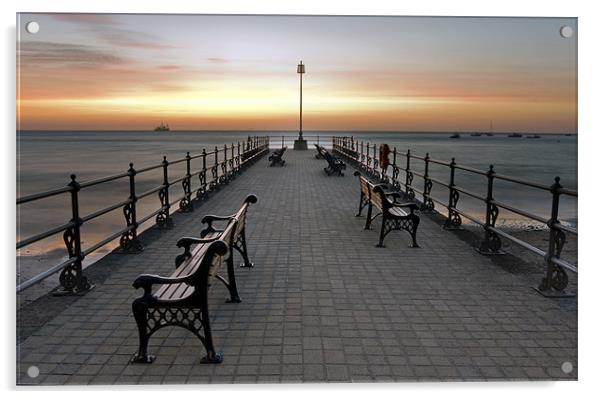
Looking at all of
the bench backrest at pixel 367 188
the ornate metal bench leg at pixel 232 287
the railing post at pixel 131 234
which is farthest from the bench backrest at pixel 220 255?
the bench backrest at pixel 367 188

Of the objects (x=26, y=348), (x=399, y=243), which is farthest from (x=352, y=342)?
(x=399, y=243)

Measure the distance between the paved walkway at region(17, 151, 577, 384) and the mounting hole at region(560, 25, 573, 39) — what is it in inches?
97.1

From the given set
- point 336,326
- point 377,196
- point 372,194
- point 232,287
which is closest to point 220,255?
point 336,326

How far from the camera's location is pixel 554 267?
5371mm

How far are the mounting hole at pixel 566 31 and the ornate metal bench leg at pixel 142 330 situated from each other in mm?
3981

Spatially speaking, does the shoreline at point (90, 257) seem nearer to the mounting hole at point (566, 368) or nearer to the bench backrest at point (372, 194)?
the bench backrest at point (372, 194)

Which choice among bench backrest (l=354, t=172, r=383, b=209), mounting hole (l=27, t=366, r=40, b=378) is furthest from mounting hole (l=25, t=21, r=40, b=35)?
bench backrest (l=354, t=172, r=383, b=209)

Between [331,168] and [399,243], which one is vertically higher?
[331,168]

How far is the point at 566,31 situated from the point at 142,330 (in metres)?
4.14

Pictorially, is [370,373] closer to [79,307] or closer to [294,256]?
[79,307]

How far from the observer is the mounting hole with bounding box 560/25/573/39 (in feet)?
14.1

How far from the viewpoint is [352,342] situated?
13.5 feet

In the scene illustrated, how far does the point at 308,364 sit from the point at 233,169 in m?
14.7

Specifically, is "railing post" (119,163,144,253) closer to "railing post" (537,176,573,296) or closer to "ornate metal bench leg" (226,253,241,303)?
"ornate metal bench leg" (226,253,241,303)
